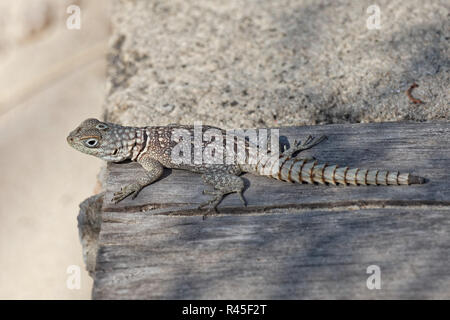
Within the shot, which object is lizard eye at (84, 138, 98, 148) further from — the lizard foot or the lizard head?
the lizard foot

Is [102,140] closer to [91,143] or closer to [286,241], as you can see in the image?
[91,143]

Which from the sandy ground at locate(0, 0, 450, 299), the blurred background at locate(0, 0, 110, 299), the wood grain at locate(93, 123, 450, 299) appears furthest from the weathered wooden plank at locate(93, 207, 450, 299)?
the blurred background at locate(0, 0, 110, 299)

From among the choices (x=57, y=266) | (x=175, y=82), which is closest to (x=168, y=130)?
(x=175, y=82)

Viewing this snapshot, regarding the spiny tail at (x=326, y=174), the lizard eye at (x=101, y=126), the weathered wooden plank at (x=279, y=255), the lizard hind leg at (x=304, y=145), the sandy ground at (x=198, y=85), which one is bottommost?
the weathered wooden plank at (x=279, y=255)

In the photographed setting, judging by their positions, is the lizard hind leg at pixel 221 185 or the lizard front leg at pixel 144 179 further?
the lizard front leg at pixel 144 179

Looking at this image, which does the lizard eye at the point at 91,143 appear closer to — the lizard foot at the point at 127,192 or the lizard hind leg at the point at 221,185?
the lizard foot at the point at 127,192

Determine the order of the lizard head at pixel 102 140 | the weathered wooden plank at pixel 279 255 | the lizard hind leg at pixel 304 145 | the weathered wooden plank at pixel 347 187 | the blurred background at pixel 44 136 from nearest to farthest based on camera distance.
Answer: the weathered wooden plank at pixel 279 255, the weathered wooden plank at pixel 347 187, the lizard hind leg at pixel 304 145, the lizard head at pixel 102 140, the blurred background at pixel 44 136

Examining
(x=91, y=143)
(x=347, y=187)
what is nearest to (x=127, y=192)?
(x=91, y=143)

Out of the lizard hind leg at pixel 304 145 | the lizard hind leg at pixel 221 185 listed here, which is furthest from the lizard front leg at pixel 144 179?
the lizard hind leg at pixel 304 145
